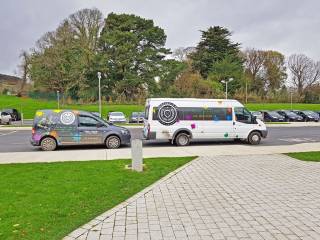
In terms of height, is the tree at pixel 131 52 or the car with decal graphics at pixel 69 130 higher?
the tree at pixel 131 52

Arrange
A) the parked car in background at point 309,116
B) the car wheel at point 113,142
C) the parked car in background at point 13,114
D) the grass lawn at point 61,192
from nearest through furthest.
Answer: the grass lawn at point 61,192
the car wheel at point 113,142
the parked car in background at point 309,116
the parked car in background at point 13,114

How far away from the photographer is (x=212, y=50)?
7150cm

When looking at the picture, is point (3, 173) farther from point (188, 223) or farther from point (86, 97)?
point (86, 97)

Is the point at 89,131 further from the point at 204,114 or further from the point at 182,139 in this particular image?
the point at 204,114

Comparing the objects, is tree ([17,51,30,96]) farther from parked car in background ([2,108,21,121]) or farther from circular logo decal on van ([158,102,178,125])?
circular logo decal on van ([158,102,178,125])

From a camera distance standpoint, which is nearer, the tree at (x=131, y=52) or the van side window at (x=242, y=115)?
the van side window at (x=242, y=115)

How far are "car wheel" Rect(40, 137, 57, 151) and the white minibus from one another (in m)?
4.21

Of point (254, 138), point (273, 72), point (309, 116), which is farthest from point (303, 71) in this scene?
point (254, 138)

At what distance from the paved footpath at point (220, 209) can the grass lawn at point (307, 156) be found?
238 cm

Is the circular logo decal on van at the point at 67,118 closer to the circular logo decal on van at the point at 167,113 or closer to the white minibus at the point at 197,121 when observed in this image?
the white minibus at the point at 197,121

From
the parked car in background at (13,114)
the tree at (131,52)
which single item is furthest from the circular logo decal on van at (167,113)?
the tree at (131,52)

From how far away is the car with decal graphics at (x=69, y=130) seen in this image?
597 inches

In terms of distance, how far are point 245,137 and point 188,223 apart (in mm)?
12180

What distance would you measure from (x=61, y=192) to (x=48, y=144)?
8.49m
